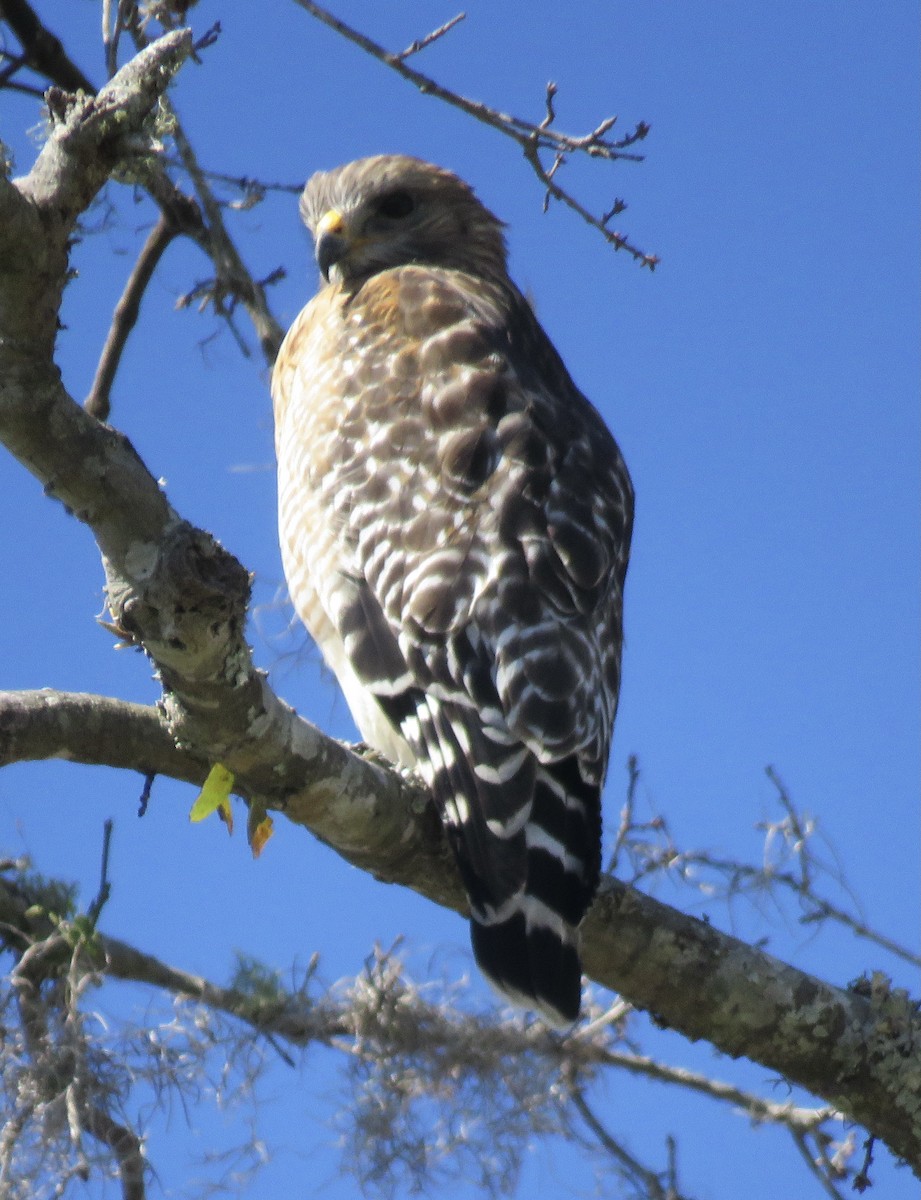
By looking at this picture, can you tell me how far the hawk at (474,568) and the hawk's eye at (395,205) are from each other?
0.41 m

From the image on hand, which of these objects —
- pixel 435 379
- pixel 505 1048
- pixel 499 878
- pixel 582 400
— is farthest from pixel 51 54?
pixel 505 1048

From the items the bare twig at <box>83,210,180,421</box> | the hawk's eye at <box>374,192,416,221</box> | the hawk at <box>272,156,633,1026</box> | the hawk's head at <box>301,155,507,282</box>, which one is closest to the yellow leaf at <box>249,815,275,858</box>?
the hawk at <box>272,156,633,1026</box>

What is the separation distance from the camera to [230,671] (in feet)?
7.91

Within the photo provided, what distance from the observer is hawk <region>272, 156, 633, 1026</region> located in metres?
2.85

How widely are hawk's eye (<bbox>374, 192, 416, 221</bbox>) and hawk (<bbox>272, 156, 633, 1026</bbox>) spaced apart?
16.3 inches

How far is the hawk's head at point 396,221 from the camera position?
4.52 meters

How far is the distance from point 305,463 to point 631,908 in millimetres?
1296

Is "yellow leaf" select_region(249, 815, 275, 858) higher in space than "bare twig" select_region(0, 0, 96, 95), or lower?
lower

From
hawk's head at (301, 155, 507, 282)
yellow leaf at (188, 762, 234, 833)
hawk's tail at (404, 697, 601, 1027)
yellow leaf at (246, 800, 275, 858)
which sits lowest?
yellow leaf at (188, 762, 234, 833)

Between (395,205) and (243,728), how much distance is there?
2.60 metres

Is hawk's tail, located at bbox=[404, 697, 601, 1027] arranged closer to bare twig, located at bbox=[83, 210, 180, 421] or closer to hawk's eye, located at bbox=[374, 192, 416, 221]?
bare twig, located at bbox=[83, 210, 180, 421]

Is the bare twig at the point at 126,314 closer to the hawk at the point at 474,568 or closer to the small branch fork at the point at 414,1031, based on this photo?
the hawk at the point at 474,568

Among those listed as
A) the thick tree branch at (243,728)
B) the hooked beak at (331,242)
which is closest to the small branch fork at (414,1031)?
the thick tree branch at (243,728)

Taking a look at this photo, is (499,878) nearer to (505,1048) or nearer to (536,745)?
(536,745)
